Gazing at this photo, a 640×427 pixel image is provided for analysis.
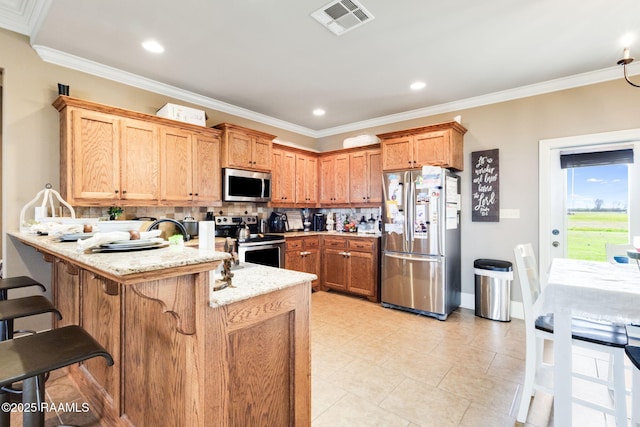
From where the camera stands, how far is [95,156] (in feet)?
9.23

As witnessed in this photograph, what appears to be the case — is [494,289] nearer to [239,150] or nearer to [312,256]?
[312,256]

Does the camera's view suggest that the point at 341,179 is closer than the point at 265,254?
No

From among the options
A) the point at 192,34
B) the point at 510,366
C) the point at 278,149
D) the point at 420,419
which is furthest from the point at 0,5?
the point at 510,366

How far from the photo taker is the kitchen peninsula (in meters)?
1.02

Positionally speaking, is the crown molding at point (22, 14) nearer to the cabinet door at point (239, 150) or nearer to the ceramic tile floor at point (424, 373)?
the cabinet door at point (239, 150)

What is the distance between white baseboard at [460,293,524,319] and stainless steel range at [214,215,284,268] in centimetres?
246

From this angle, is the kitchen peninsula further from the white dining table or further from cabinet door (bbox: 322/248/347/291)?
cabinet door (bbox: 322/248/347/291)

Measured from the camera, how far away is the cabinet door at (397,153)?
12.9ft

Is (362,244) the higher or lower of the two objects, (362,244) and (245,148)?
the lower

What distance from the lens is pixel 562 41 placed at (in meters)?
2.57

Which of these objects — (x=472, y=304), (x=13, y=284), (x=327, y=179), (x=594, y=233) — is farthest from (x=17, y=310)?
(x=594, y=233)

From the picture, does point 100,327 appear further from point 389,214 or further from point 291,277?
point 389,214

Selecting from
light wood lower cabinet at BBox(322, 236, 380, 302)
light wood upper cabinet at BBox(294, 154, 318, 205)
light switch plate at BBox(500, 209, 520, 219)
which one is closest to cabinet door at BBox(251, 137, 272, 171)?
light wood upper cabinet at BBox(294, 154, 318, 205)

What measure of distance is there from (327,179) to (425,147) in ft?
5.94
